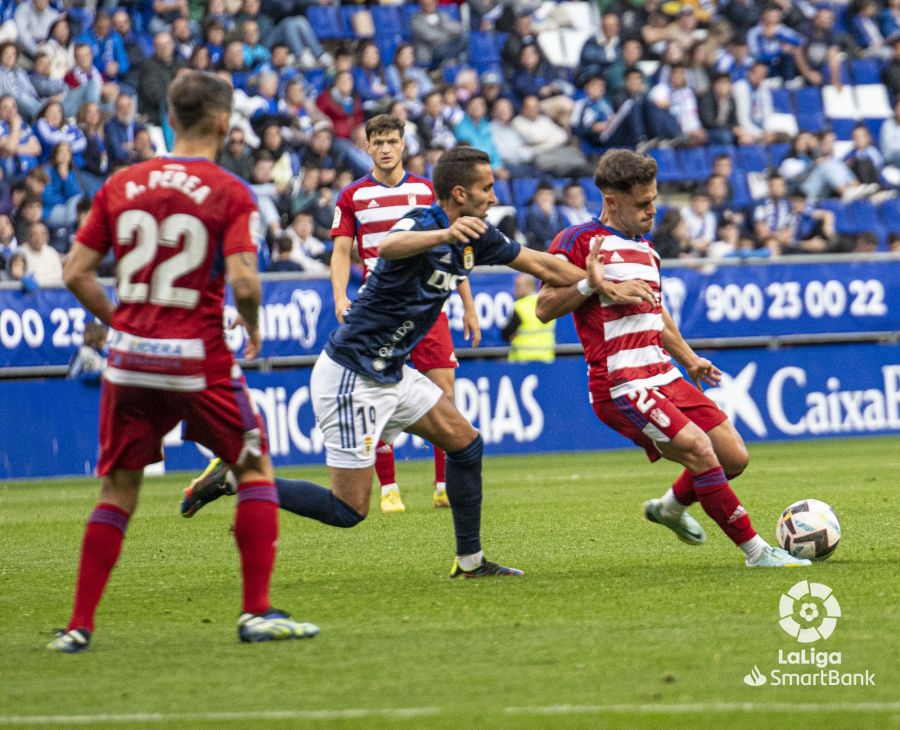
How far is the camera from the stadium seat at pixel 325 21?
22.1 m

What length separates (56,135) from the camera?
61.3 ft

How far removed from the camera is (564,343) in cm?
1767

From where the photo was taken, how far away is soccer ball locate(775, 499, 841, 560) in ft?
25.4

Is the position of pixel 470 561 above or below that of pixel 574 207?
below

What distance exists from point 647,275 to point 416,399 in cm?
134

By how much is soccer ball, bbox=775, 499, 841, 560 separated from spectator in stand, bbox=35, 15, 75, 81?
1386 cm

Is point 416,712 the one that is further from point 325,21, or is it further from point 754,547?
point 325,21

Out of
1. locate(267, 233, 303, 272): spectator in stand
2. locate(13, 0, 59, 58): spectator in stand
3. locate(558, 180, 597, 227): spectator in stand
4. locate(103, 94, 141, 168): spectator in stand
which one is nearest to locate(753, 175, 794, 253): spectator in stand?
locate(558, 180, 597, 227): spectator in stand

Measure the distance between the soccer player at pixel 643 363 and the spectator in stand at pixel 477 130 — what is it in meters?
13.0

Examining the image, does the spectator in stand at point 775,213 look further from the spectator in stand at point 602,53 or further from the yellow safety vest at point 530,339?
the yellow safety vest at point 530,339

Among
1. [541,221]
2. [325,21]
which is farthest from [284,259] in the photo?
[325,21]

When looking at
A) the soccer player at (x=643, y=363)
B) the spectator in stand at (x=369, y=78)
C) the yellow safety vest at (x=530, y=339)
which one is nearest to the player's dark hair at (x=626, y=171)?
the soccer player at (x=643, y=363)

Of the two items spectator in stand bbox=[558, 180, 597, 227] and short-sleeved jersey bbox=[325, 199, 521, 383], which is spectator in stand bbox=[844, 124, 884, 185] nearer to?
spectator in stand bbox=[558, 180, 597, 227]

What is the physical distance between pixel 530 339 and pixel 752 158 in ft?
23.1
